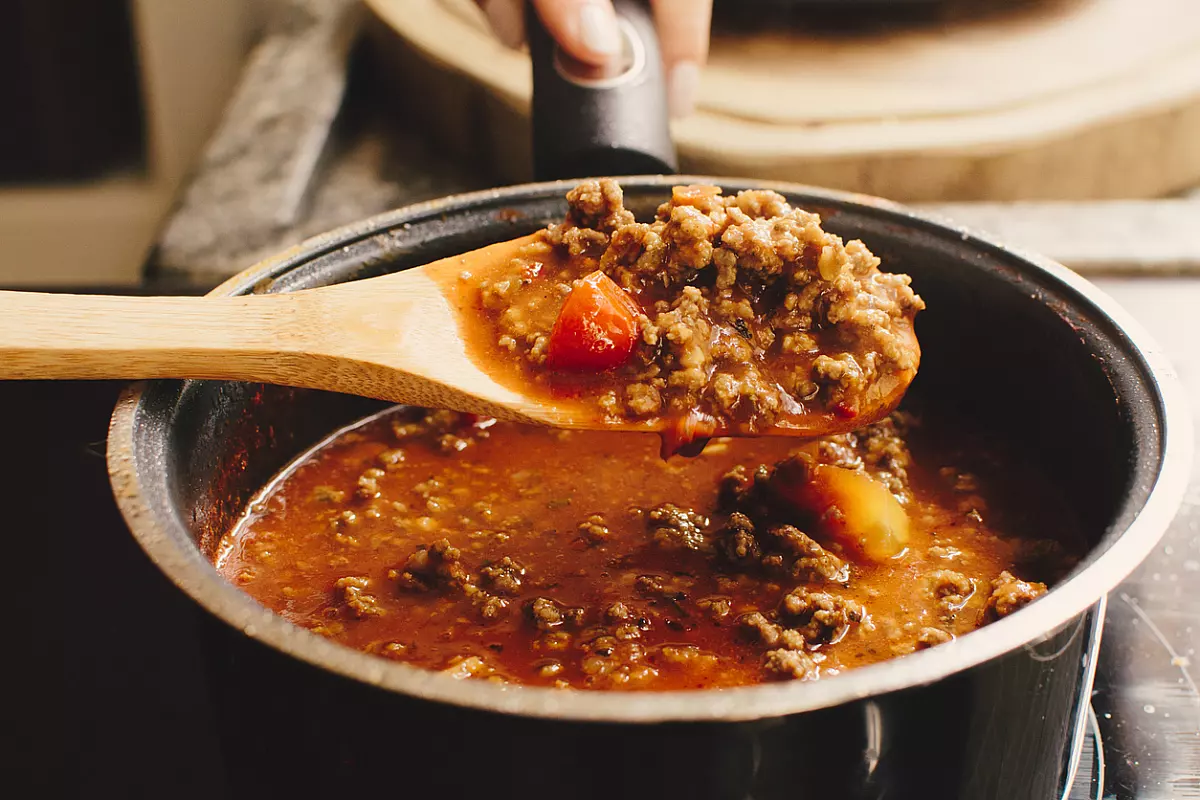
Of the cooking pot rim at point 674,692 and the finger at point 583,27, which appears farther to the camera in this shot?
the finger at point 583,27

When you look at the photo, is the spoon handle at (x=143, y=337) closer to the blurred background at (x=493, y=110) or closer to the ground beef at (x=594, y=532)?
the ground beef at (x=594, y=532)

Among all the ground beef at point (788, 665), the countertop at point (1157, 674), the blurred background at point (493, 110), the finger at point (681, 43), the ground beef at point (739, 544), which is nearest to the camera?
the ground beef at point (788, 665)

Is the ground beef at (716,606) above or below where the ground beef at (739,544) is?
below

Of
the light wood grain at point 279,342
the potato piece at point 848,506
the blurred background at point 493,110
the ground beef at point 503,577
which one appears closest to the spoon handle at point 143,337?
the light wood grain at point 279,342

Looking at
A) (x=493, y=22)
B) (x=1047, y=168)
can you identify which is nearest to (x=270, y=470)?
(x=493, y=22)

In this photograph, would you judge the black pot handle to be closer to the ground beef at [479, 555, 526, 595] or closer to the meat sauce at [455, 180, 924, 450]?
the meat sauce at [455, 180, 924, 450]

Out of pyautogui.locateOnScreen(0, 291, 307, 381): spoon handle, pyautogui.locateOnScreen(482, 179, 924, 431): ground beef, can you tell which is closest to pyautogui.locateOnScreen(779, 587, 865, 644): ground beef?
pyautogui.locateOnScreen(482, 179, 924, 431): ground beef

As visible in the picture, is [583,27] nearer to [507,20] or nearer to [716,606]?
[507,20]

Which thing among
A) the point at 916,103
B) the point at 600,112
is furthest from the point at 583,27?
the point at 916,103

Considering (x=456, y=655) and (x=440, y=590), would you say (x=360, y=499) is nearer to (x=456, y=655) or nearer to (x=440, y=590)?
(x=440, y=590)
